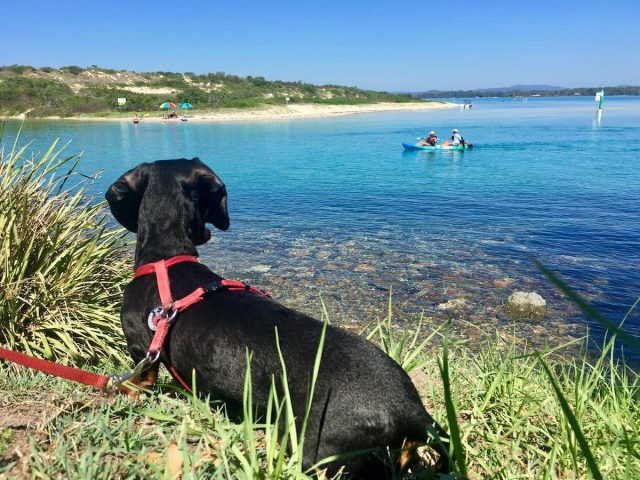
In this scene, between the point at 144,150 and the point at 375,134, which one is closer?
the point at 144,150

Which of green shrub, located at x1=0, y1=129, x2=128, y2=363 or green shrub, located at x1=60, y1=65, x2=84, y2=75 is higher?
green shrub, located at x1=60, y1=65, x2=84, y2=75

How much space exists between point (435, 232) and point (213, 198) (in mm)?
10229

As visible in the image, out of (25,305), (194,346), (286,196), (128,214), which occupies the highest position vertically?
(128,214)

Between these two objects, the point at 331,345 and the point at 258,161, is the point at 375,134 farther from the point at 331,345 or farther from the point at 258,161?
the point at 331,345

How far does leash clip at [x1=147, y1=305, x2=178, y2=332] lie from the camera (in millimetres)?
2457

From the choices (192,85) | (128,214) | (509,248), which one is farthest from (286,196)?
(192,85)

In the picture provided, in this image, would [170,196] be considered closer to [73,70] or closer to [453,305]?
[453,305]

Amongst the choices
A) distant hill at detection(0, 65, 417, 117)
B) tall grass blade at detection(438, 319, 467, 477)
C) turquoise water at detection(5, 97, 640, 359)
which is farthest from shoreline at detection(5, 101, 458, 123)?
tall grass blade at detection(438, 319, 467, 477)

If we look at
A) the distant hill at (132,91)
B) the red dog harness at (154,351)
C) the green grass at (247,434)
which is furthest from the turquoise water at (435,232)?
the distant hill at (132,91)

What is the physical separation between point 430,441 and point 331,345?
57cm

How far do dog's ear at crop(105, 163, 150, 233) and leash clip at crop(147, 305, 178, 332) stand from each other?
3.00ft

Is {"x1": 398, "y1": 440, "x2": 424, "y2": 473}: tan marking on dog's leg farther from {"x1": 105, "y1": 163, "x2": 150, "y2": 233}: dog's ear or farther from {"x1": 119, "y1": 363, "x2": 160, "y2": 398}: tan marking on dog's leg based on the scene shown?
{"x1": 105, "y1": 163, "x2": 150, "y2": 233}: dog's ear

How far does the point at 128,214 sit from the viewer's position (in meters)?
3.27

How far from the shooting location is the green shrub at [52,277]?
11.9 ft
